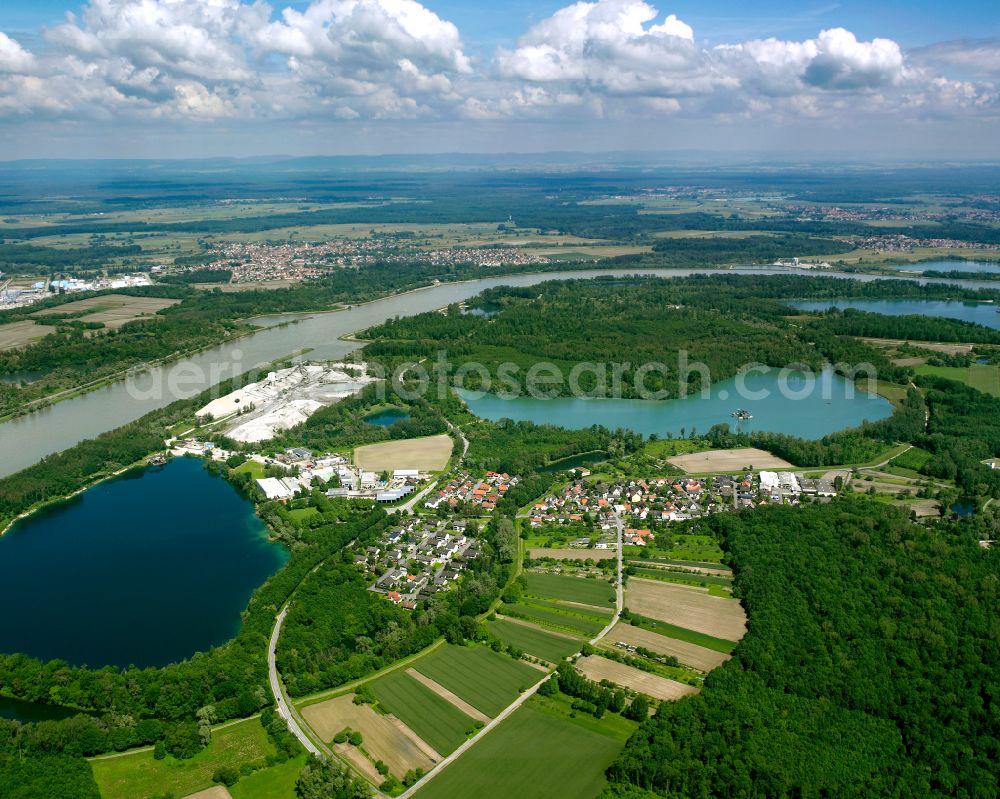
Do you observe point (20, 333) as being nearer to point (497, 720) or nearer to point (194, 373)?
point (194, 373)

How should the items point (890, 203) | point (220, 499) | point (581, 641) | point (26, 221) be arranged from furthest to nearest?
point (890, 203), point (26, 221), point (220, 499), point (581, 641)

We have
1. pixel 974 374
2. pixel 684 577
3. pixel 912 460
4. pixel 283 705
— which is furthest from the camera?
pixel 974 374

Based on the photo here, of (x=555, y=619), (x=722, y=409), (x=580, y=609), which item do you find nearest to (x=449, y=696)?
(x=555, y=619)

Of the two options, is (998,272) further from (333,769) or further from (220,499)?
(333,769)

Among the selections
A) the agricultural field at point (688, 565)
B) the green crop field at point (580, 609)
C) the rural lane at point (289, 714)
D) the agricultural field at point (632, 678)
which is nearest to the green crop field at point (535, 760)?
the agricultural field at point (632, 678)

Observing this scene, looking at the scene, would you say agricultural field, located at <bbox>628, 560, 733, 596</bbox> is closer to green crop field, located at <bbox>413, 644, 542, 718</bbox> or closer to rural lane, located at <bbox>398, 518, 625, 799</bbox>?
rural lane, located at <bbox>398, 518, 625, 799</bbox>

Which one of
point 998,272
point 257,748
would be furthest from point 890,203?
point 257,748

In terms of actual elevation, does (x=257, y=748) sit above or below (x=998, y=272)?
below
